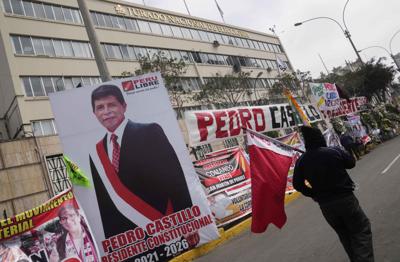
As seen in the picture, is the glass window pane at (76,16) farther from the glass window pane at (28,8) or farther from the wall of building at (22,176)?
the wall of building at (22,176)

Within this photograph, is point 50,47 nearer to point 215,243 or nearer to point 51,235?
point 215,243

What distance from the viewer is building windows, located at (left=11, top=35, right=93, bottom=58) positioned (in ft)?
90.9

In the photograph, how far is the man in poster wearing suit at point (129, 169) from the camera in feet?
21.6

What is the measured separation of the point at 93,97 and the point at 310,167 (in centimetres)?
370

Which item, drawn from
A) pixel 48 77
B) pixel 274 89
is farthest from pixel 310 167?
pixel 274 89

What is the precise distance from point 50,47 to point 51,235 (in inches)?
977

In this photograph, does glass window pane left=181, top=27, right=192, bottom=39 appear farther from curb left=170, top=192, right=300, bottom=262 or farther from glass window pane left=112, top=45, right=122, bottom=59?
curb left=170, top=192, right=300, bottom=262

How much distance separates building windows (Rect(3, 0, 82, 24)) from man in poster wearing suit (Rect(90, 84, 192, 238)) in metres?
25.1

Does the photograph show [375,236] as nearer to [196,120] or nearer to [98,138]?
[196,120]

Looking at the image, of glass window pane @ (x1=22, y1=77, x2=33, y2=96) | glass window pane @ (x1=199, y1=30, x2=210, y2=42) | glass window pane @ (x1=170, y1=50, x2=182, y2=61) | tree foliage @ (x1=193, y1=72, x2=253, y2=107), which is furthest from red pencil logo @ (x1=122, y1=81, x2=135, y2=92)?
glass window pane @ (x1=199, y1=30, x2=210, y2=42)

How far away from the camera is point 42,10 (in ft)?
99.5

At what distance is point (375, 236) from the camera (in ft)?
19.7

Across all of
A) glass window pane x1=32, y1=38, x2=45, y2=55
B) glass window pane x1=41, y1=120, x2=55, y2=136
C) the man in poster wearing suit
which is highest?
glass window pane x1=32, y1=38, x2=45, y2=55

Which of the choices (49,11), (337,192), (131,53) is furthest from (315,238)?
(131,53)
